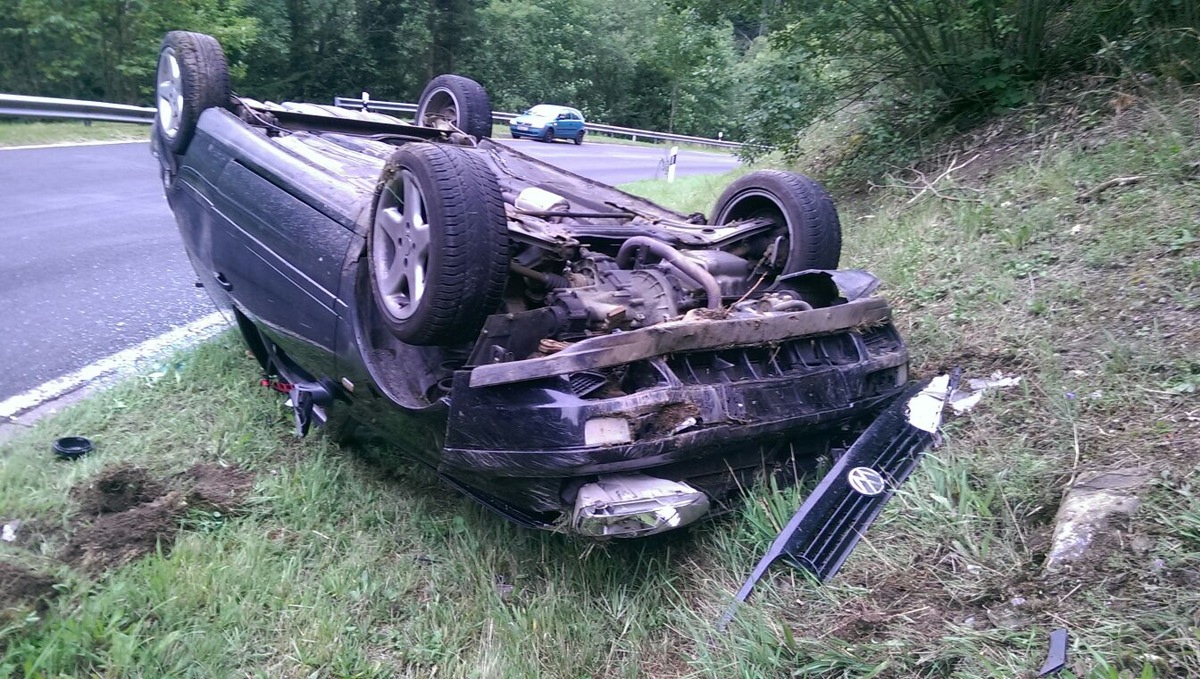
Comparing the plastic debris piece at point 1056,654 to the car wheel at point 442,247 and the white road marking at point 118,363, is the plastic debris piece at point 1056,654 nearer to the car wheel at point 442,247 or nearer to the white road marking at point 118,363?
the car wheel at point 442,247

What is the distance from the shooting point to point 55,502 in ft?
10.7

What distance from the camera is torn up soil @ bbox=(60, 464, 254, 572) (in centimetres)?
298

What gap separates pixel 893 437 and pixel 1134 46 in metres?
4.22

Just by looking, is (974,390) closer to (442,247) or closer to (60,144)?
(442,247)

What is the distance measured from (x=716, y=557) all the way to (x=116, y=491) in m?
2.32

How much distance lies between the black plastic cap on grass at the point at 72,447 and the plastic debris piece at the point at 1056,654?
370 centimetres

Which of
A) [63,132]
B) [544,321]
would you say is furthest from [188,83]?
[63,132]

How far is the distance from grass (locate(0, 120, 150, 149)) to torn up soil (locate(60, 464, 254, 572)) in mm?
10634

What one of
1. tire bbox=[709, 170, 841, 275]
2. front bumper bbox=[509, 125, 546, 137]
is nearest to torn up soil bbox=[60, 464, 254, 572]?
tire bbox=[709, 170, 841, 275]

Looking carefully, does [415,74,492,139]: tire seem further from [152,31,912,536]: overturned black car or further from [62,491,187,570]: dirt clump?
[62,491,187,570]: dirt clump

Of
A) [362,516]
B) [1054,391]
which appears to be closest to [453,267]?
[362,516]

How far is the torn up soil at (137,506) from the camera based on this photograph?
2980mm

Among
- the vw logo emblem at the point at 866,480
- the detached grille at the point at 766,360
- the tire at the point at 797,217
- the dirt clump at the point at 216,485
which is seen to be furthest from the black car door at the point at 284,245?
the vw logo emblem at the point at 866,480

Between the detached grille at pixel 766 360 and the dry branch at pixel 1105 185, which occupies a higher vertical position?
the dry branch at pixel 1105 185
